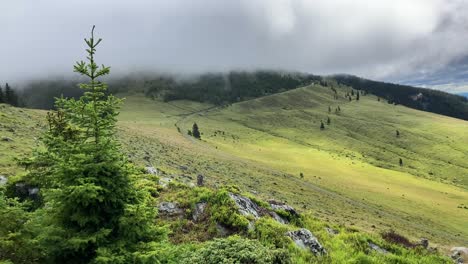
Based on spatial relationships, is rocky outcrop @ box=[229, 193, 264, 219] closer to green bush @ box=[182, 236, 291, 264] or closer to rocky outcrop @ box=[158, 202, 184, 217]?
rocky outcrop @ box=[158, 202, 184, 217]

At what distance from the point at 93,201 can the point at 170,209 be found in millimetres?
9075

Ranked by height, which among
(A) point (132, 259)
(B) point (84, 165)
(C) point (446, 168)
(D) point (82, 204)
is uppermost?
(B) point (84, 165)

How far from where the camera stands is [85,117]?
32.4 feet

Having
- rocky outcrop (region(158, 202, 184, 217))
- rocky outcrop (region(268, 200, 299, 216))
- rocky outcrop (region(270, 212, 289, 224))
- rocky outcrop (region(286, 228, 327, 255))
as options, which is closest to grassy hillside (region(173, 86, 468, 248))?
rocky outcrop (region(268, 200, 299, 216))

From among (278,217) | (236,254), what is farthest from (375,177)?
(236,254)

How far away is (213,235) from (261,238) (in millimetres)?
2132

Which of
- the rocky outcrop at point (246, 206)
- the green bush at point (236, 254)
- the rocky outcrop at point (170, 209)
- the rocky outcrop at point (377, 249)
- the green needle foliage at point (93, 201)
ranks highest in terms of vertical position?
the green needle foliage at point (93, 201)

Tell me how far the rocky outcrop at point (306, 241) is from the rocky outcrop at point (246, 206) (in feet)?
7.98

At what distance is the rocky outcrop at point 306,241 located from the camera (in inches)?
578

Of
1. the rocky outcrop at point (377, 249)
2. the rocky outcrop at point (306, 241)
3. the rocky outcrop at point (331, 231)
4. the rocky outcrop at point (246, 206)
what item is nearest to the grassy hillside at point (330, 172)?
the rocky outcrop at point (246, 206)

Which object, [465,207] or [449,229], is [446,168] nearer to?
[465,207]

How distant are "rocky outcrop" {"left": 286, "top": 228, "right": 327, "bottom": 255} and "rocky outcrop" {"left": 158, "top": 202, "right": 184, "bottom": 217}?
18.6ft

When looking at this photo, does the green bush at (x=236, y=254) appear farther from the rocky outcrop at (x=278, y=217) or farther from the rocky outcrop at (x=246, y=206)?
the rocky outcrop at (x=278, y=217)

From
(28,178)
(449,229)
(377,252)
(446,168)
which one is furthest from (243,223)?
(446,168)
